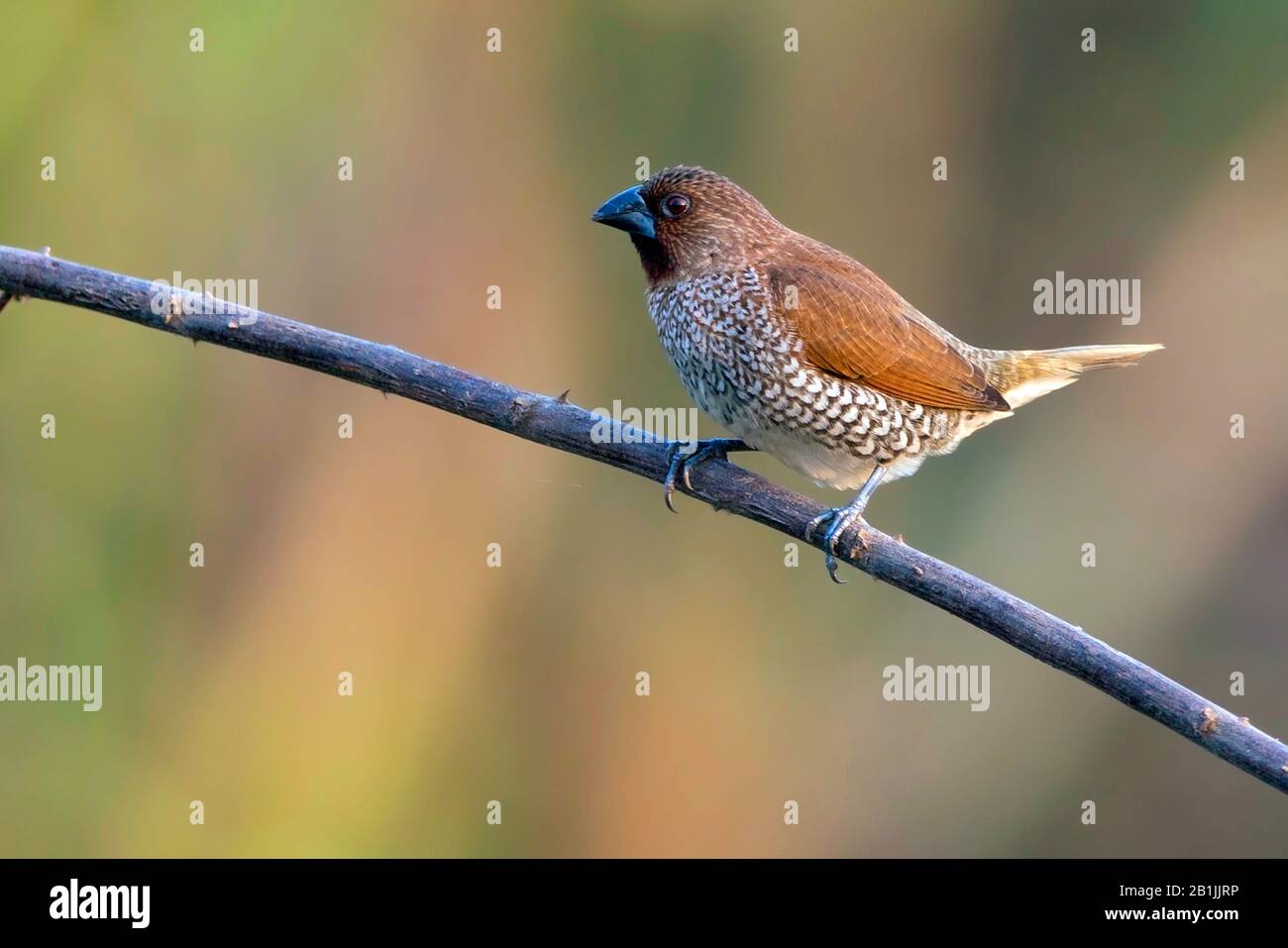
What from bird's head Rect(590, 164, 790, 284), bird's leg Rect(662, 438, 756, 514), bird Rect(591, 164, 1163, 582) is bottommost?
bird's leg Rect(662, 438, 756, 514)

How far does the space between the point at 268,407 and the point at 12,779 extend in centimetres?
218

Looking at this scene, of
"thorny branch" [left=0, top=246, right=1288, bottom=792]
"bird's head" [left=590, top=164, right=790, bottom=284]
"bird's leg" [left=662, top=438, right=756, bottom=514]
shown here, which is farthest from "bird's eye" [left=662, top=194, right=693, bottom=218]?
"thorny branch" [left=0, top=246, right=1288, bottom=792]

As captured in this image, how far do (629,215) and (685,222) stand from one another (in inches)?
7.7

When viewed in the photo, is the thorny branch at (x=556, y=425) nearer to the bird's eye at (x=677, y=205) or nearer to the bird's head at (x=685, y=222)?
the bird's head at (x=685, y=222)

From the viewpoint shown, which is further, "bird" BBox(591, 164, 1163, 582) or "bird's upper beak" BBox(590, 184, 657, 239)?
"bird's upper beak" BBox(590, 184, 657, 239)

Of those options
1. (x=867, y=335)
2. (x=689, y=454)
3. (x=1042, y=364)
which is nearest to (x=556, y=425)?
(x=689, y=454)

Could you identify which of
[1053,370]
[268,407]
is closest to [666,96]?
[268,407]

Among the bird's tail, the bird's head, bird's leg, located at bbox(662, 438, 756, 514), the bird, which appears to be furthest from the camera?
the bird's tail

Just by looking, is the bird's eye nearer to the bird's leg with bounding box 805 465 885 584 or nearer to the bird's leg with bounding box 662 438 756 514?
the bird's leg with bounding box 662 438 756 514

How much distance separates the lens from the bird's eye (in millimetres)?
4789

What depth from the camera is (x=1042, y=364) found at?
211 inches

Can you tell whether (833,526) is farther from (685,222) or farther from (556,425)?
(685,222)

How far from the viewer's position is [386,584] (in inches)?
285

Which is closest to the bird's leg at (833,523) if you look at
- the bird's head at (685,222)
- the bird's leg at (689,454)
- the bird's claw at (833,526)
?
the bird's claw at (833,526)
